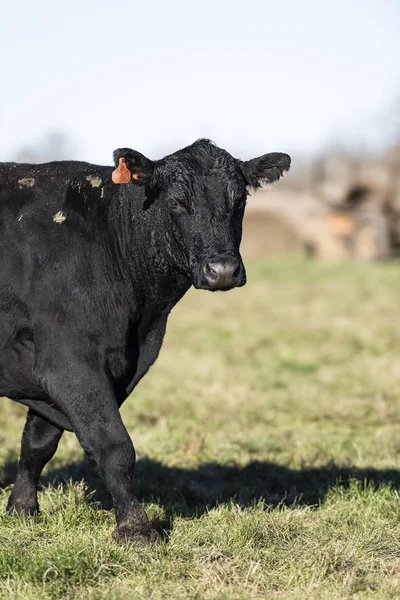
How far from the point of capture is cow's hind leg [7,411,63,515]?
601 cm

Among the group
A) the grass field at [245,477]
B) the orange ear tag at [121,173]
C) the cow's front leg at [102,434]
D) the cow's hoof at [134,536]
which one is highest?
the orange ear tag at [121,173]

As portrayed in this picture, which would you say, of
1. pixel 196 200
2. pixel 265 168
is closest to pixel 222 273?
pixel 196 200

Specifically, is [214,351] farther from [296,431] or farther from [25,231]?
[25,231]

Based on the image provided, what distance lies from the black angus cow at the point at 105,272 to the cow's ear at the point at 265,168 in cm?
2

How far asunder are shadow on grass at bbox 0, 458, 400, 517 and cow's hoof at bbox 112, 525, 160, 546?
0.79 metres

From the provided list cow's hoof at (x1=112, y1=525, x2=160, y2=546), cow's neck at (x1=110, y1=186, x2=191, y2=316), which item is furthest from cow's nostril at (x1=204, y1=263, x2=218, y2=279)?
cow's hoof at (x1=112, y1=525, x2=160, y2=546)

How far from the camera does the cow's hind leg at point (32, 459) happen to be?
6.01m

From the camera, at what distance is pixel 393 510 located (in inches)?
241

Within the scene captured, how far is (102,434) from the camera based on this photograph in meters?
5.23

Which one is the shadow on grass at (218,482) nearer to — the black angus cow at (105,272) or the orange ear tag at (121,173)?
the black angus cow at (105,272)

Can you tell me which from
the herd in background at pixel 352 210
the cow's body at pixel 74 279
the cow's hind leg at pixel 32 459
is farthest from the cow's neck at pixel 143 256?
the herd in background at pixel 352 210

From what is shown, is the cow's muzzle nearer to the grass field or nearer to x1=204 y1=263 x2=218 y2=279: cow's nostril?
x1=204 y1=263 x2=218 y2=279: cow's nostril

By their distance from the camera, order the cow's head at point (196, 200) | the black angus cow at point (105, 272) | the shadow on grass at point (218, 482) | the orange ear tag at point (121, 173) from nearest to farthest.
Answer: the black angus cow at point (105, 272) < the cow's head at point (196, 200) < the orange ear tag at point (121, 173) < the shadow on grass at point (218, 482)

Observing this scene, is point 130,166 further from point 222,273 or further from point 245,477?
point 245,477
